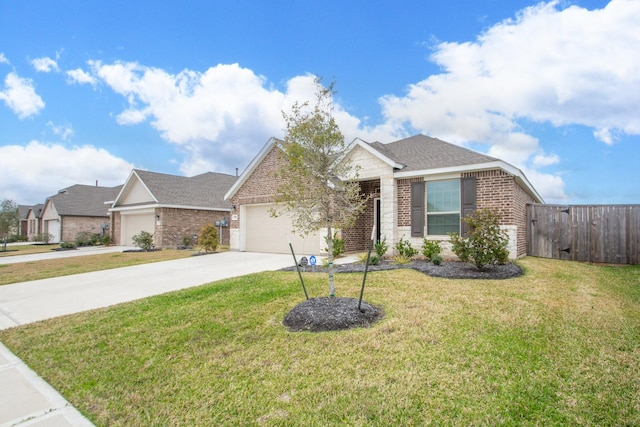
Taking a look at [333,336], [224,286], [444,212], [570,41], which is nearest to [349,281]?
[224,286]

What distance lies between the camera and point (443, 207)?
11312 millimetres

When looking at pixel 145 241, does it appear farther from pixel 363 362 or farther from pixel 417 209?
pixel 363 362

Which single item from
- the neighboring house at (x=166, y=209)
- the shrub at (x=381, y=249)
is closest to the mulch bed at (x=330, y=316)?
the shrub at (x=381, y=249)

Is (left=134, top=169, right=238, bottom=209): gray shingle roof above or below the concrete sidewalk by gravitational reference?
above

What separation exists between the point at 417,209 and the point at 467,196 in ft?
5.65

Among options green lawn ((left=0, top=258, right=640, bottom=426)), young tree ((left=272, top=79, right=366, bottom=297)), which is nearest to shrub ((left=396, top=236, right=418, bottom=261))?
green lawn ((left=0, top=258, right=640, bottom=426))

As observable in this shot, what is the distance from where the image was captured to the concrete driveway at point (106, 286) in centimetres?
689

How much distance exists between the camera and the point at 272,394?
3113 millimetres

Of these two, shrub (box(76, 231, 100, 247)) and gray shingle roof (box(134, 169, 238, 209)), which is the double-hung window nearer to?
gray shingle roof (box(134, 169, 238, 209))

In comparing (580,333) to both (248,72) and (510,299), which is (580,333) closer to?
(510,299)

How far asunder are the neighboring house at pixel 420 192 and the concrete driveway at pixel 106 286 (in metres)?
3.68

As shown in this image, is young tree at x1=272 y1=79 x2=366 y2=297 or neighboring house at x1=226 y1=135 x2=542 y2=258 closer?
young tree at x1=272 y1=79 x2=366 y2=297

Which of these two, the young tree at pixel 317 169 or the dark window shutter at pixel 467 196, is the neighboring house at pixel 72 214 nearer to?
the dark window shutter at pixel 467 196

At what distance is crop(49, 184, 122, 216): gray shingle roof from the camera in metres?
32.0
